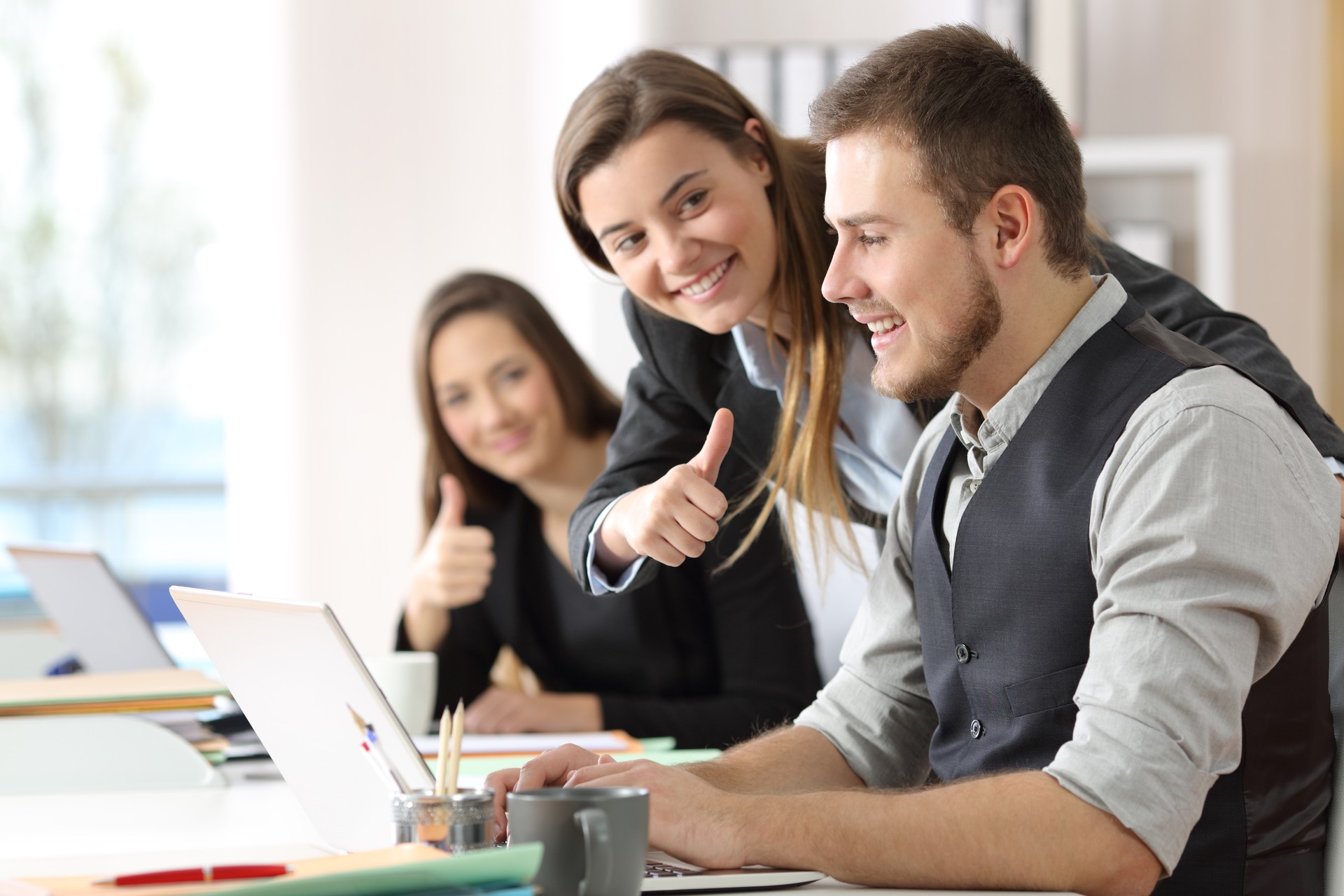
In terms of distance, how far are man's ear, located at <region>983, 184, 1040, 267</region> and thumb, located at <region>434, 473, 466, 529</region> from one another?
137cm

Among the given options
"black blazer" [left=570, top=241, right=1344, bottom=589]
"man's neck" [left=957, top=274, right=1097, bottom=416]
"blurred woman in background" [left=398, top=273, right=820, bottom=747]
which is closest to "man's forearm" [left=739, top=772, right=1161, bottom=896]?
"man's neck" [left=957, top=274, right=1097, bottom=416]

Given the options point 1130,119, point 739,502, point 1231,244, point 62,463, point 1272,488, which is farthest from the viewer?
point 62,463

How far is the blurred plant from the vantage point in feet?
15.4

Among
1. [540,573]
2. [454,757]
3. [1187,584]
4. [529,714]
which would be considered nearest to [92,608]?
[529,714]

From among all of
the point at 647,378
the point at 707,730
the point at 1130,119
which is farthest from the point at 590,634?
the point at 1130,119

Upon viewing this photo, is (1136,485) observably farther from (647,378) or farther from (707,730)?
(707,730)

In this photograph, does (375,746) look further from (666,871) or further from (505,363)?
(505,363)

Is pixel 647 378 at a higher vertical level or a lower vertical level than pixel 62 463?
higher

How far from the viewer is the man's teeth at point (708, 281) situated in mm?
1545

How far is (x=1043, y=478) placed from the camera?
1.00 meters

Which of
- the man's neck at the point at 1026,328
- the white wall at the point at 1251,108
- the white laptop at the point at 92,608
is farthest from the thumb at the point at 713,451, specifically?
the white wall at the point at 1251,108

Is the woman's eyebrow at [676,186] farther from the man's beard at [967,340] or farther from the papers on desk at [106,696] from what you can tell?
the papers on desk at [106,696]

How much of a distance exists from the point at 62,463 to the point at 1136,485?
14.8 ft

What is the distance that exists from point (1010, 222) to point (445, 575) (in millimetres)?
1326
